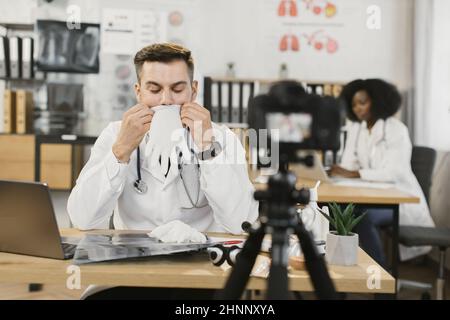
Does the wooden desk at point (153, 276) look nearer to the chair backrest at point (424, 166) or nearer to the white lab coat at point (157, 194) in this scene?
the white lab coat at point (157, 194)

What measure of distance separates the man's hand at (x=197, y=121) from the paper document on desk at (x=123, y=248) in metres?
0.32

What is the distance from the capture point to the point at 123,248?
1.05 meters

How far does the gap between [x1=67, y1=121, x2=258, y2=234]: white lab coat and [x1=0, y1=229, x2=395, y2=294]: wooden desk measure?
41cm

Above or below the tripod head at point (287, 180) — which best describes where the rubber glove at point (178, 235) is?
below

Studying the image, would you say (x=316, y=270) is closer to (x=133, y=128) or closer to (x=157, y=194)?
(x=133, y=128)

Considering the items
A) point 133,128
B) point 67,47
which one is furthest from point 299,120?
point 67,47

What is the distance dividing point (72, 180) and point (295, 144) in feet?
11.2

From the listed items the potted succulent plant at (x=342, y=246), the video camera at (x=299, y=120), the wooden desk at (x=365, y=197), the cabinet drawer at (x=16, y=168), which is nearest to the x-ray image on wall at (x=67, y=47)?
the cabinet drawer at (x=16, y=168)

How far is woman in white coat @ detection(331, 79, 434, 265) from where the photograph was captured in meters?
2.85

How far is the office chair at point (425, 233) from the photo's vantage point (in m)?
2.54

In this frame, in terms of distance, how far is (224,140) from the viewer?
5.00 ft

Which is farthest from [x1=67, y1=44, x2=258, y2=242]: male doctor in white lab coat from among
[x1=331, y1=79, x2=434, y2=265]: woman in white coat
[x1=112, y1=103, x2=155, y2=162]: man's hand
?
[x1=331, y1=79, x2=434, y2=265]: woman in white coat

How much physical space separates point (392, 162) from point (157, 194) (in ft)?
5.99
